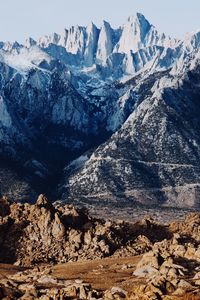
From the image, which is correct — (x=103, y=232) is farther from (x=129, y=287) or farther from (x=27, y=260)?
(x=129, y=287)

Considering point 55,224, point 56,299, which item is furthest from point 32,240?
point 56,299

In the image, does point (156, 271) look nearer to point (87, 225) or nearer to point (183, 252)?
point (183, 252)

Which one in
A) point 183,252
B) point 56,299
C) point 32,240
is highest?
point 32,240

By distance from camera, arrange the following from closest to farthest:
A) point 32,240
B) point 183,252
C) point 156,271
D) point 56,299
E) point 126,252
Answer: point 56,299, point 156,271, point 183,252, point 126,252, point 32,240

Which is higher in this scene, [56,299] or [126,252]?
[126,252]

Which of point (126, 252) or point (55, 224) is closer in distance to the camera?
point (126, 252)

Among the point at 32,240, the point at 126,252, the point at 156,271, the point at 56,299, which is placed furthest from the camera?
the point at 32,240
